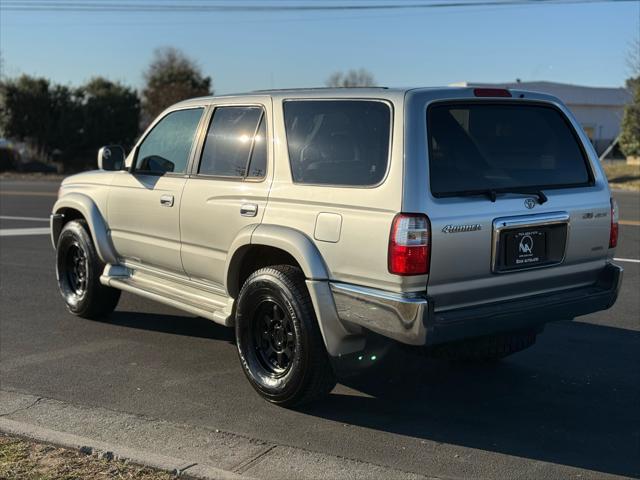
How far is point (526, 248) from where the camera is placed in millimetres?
4473

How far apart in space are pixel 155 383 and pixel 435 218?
2.46 metres

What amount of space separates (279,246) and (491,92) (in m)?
1.63

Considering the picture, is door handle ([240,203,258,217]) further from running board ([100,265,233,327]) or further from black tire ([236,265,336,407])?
running board ([100,265,233,327])

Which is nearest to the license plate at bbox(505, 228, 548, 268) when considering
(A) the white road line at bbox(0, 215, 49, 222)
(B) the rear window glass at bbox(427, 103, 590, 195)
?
(B) the rear window glass at bbox(427, 103, 590, 195)

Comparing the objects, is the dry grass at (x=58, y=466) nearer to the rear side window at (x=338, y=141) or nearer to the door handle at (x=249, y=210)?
the door handle at (x=249, y=210)

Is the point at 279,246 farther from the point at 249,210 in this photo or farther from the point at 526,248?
the point at 526,248

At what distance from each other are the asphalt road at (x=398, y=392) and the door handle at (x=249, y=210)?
48.0 inches

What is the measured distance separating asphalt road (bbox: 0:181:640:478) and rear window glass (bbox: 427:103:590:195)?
120cm

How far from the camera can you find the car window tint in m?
5.07

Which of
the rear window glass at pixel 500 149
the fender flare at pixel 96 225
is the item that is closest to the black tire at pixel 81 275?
the fender flare at pixel 96 225

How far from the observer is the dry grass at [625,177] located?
26231 mm

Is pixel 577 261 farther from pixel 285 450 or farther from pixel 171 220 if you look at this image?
pixel 171 220

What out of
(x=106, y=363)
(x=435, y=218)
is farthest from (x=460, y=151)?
(x=106, y=363)

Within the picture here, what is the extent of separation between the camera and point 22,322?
23.1ft
